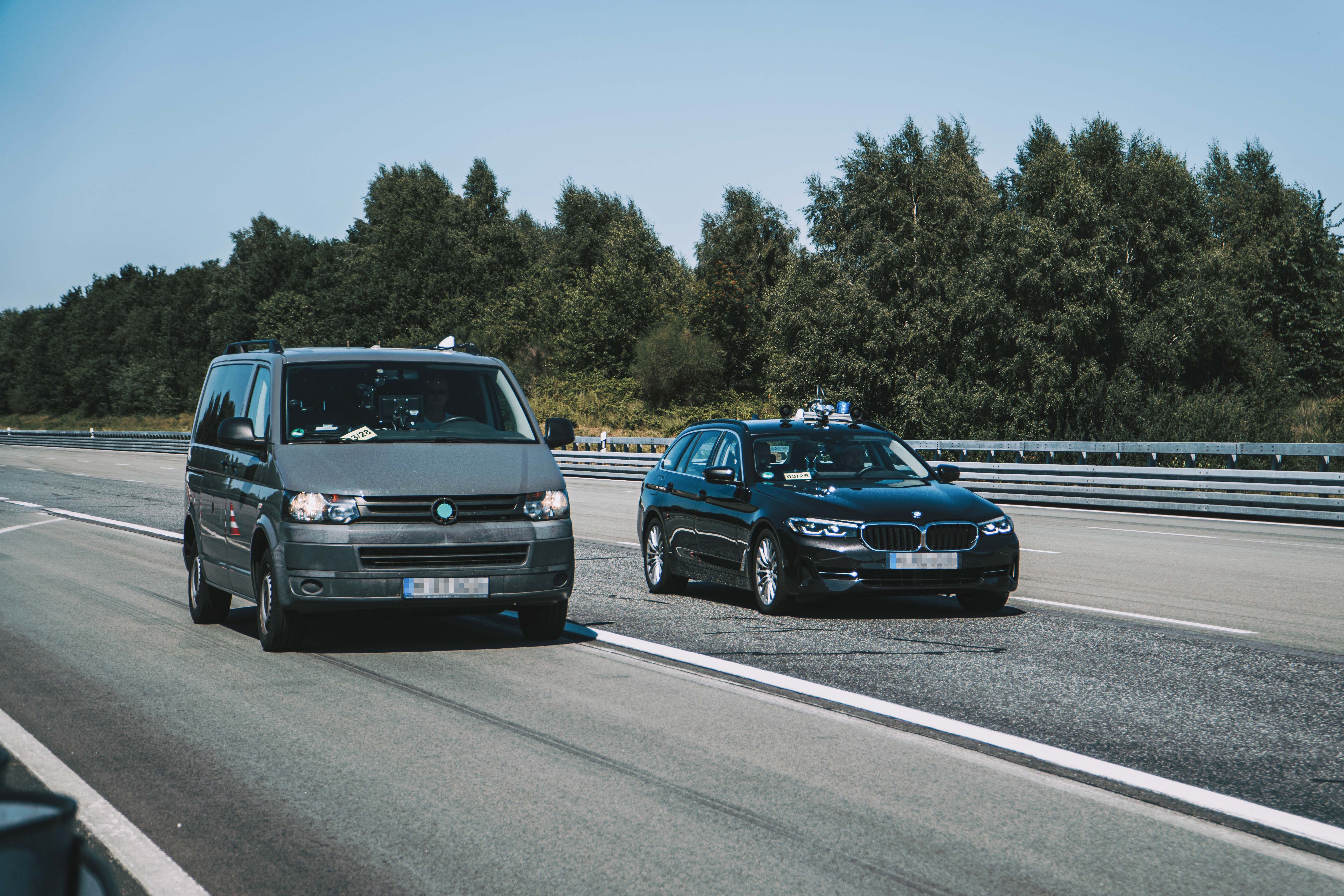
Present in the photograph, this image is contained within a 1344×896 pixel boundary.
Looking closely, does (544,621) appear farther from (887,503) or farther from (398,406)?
(887,503)

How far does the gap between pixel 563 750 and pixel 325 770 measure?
0.99 m

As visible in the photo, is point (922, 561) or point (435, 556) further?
point (922, 561)

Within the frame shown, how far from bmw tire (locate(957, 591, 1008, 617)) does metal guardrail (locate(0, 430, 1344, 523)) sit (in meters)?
11.4

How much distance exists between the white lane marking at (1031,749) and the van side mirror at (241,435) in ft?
8.92

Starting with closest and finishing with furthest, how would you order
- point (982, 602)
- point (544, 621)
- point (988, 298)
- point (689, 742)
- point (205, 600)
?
point (689, 742) → point (544, 621) → point (205, 600) → point (982, 602) → point (988, 298)

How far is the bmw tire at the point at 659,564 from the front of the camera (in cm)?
1179

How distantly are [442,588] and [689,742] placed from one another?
2.60 metres

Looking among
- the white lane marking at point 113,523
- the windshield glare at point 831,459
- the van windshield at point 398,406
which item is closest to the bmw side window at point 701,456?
the windshield glare at point 831,459

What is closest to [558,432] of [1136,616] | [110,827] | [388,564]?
[388,564]

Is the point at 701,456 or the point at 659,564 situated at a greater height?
the point at 701,456

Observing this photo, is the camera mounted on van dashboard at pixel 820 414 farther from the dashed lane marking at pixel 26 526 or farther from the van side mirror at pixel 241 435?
the dashed lane marking at pixel 26 526

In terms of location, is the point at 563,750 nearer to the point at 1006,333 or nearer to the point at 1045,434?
the point at 1045,434

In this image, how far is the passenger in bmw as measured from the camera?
32.1 ft

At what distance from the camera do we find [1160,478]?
76.0 feet
